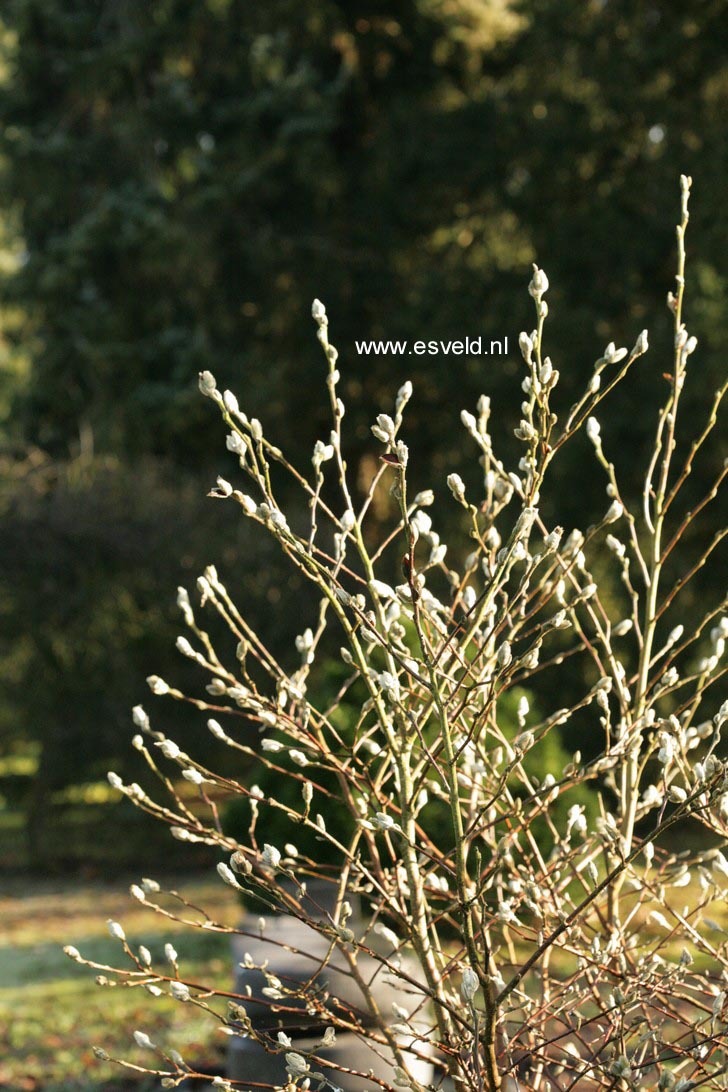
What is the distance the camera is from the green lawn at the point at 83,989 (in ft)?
15.9

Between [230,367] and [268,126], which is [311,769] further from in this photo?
[268,126]

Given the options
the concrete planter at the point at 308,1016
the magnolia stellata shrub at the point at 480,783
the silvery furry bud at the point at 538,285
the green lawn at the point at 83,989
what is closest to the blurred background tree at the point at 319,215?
the green lawn at the point at 83,989

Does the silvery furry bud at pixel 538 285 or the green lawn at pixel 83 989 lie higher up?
the silvery furry bud at pixel 538 285

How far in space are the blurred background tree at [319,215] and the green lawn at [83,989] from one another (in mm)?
1309

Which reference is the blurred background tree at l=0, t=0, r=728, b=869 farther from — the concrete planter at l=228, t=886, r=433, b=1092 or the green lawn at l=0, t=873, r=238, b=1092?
the concrete planter at l=228, t=886, r=433, b=1092

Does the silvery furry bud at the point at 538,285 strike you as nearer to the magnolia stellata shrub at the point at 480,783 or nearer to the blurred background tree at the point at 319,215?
the magnolia stellata shrub at the point at 480,783

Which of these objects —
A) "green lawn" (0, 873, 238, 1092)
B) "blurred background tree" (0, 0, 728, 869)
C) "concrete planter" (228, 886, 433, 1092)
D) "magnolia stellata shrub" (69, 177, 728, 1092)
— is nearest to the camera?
"magnolia stellata shrub" (69, 177, 728, 1092)

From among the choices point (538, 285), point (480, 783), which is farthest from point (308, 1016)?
point (538, 285)

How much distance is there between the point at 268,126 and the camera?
12.0m

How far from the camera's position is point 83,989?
6230 millimetres

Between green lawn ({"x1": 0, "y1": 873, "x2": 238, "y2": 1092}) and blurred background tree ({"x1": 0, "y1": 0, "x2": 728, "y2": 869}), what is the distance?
4.30ft

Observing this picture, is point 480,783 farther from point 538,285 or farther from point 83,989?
point 83,989

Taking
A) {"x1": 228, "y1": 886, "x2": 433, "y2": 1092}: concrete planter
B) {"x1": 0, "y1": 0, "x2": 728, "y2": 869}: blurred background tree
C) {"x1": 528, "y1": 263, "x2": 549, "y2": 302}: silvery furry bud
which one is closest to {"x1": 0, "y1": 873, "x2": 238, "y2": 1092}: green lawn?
{"x1": 228, "y1": 886, "x2": 433, "y2": 1092}: concrete planter

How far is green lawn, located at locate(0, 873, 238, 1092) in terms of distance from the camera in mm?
4844
